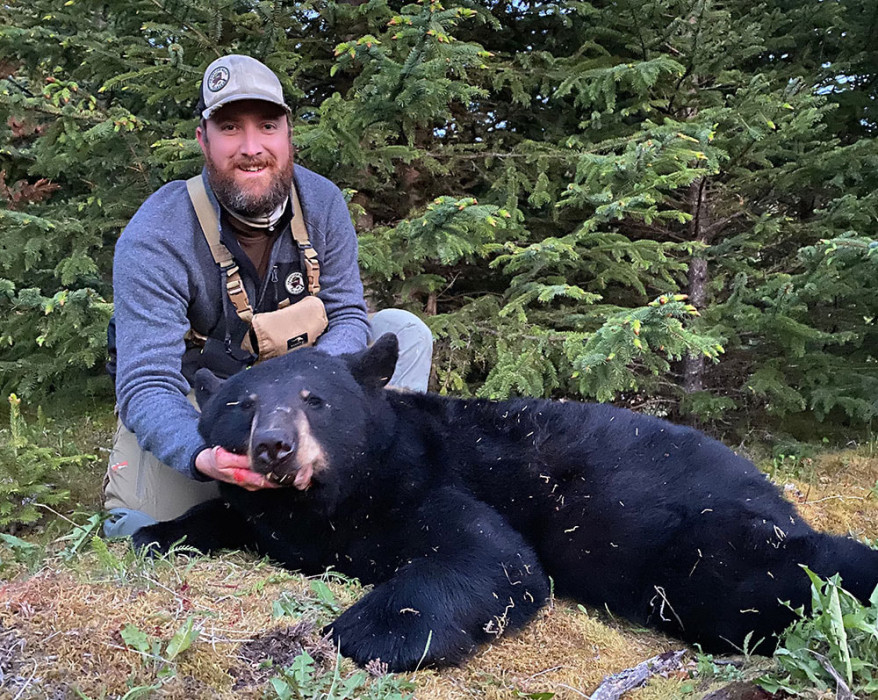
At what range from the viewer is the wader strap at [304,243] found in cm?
357

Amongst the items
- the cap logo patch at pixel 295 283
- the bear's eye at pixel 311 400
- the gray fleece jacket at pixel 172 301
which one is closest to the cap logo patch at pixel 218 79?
the gray fleece jacket at pixel 172 301

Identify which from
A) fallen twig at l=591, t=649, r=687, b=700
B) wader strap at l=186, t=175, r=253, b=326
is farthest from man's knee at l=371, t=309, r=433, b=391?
fallen twig at l=591, t=649, r=687, b=700

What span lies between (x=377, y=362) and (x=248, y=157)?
1.43 metres

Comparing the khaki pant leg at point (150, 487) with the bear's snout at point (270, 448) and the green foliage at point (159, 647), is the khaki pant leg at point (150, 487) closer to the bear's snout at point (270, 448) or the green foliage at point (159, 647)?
the bear's snout at point (270, 448)

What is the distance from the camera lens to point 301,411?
2459mm

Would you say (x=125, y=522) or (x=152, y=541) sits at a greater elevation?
(x=152, y=541)

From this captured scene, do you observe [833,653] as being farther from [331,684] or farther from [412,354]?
[412,354]

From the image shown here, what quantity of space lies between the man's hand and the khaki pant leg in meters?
0.91

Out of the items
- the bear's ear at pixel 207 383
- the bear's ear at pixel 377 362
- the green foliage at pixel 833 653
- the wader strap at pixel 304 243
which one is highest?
the wader strap at pixel 304 243

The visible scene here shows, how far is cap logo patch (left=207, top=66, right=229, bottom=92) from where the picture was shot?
339 cm

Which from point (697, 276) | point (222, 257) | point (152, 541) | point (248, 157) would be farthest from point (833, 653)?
point (697, 276)

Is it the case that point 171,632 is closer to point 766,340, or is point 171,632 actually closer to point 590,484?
point 590,484

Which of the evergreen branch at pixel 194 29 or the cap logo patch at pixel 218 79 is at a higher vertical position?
the evergreen branch at pixel 194 29

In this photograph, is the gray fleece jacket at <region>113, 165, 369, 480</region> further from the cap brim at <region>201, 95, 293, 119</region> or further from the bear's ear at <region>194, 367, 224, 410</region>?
the cap brim at <region>201, 95, 293, 119</region>
